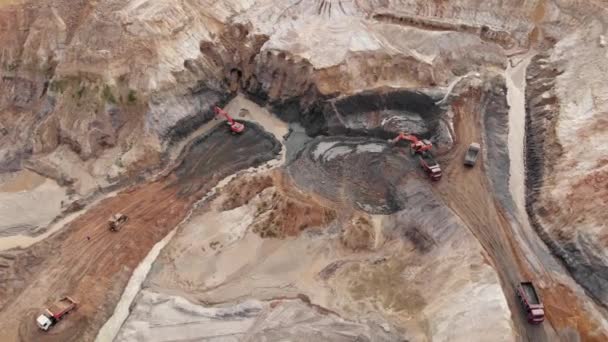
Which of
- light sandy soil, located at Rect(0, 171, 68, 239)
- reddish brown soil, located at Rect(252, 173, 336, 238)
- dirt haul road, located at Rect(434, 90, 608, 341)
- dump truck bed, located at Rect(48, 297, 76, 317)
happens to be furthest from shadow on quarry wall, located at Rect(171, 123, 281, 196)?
dirt haul road, located at Rect(434, 90, 608, 341)

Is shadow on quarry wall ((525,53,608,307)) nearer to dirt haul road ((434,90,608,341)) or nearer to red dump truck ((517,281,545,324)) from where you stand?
dirt haul road ((434,90,608,341))

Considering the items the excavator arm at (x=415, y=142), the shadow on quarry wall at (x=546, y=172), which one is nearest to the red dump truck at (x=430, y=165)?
the excavator arm at (x=415, y=142)

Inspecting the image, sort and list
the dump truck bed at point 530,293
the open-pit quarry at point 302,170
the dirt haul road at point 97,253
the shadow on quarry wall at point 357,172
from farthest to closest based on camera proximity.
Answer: the shadow on quarry wall at point 357,172 < the dirt haul road at point 97,253 < the open-pit quarry at point 302,170 < the dump truck bed at point 530,293

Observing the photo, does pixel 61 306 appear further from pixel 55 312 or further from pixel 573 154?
pixel 573 154

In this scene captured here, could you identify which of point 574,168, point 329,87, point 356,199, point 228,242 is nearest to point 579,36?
point 574,168

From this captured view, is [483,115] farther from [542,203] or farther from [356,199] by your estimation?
[356,199]

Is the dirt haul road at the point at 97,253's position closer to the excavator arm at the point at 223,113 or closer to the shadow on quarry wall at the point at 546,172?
the excavator arm at the point at 223,113
